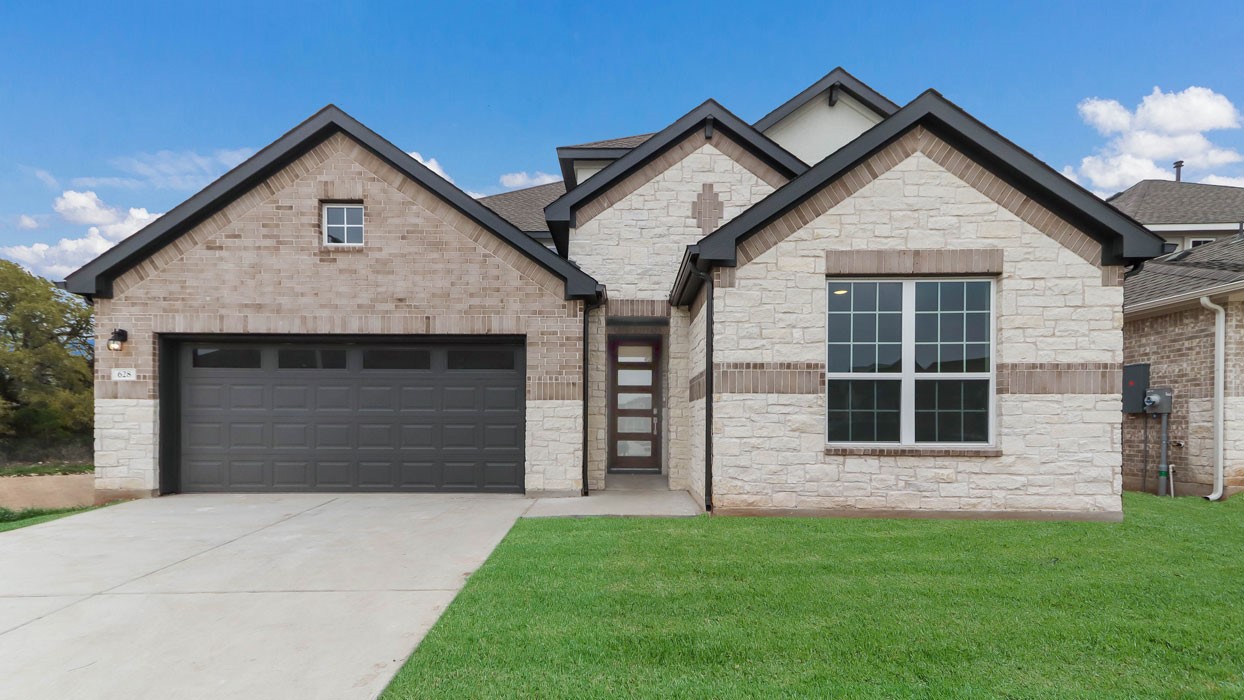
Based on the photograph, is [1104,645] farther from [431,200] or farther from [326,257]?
[326,257]

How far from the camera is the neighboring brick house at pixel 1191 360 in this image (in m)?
8.87

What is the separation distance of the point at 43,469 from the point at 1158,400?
26935mm

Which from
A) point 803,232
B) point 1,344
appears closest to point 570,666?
point 803,232

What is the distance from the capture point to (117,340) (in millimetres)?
8531

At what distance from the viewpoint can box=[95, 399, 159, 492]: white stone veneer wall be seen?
28.3 feet

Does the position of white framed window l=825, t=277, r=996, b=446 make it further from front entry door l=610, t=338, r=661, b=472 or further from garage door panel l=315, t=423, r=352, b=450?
garage door panel l=315, t=423, r=352, b=450

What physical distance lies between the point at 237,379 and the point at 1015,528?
11.0 metres

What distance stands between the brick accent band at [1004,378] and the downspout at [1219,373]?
4.07 m

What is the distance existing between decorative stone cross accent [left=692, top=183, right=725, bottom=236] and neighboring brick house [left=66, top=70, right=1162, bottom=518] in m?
0.04

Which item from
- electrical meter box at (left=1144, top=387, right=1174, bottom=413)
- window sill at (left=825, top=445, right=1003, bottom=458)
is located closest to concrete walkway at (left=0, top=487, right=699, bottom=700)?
window sill at (left=825, top=445, right=1003, bottom=458)

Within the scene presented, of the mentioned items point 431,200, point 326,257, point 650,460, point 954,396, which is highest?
point 431,200

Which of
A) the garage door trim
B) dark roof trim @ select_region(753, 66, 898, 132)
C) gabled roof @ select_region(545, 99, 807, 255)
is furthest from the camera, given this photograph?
dark roof trim @ select_region(753, 66, 898, 132)

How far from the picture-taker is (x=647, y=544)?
5773 mm

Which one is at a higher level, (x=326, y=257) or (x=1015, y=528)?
(x=326, y=257)
